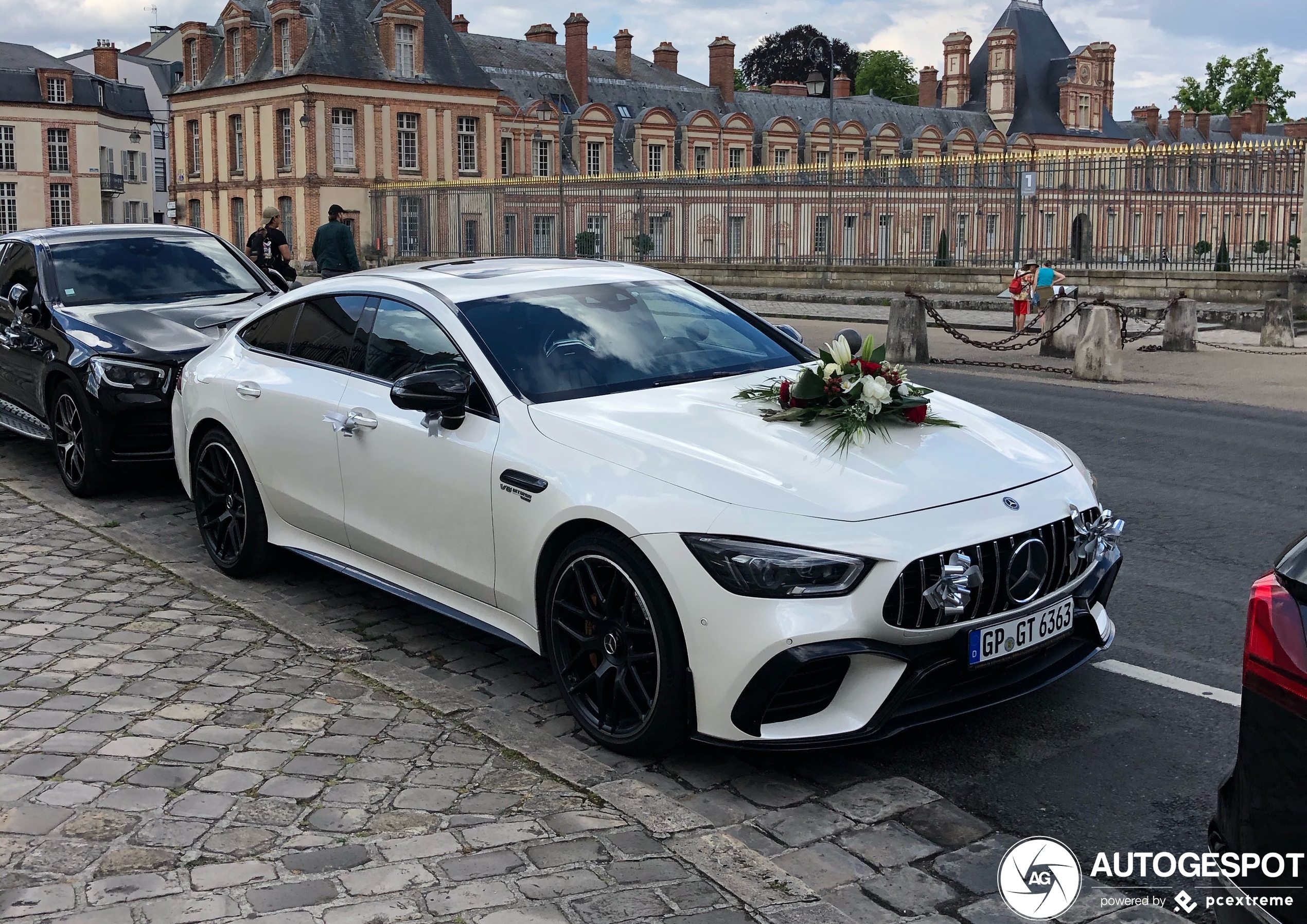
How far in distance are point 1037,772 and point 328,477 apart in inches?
127

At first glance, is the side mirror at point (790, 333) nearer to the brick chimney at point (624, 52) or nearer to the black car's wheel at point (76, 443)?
the black car's wheel at point (76, 443)

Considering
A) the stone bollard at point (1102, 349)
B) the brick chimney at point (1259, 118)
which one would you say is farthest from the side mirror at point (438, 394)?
the brick chimney at point (1259, 118)

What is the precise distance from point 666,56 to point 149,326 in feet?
257

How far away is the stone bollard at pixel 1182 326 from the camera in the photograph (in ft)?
63.5

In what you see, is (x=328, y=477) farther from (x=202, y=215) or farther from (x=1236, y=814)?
(x=202, y=215)

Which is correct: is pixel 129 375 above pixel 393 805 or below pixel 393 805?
above

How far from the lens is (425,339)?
18.7 feet

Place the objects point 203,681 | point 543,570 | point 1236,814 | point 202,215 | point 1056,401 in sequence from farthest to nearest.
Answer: point 202,215, point 1056,401, point 203,681, point 543,570, point 1236,814

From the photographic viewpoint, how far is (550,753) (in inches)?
179

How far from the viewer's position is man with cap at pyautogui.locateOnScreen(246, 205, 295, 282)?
16.9 m

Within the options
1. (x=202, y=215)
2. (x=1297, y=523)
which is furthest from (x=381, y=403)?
(x=202, y=215)

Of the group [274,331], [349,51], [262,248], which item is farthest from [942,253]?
Result: [349,51]

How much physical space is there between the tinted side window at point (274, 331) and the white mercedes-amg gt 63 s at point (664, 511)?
19 centimetres

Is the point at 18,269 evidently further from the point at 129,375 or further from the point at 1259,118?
the point at 1259,118
